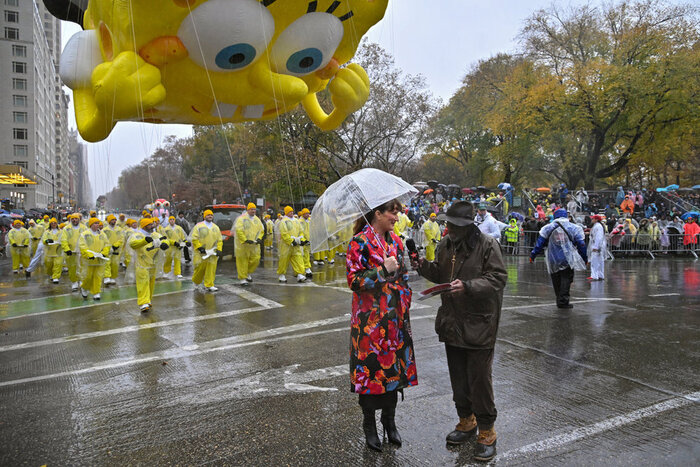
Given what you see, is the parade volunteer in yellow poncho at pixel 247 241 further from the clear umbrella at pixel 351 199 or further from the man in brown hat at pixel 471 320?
the man in brown hat at pixel 471 320

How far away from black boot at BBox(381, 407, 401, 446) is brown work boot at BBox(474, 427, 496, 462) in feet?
1.88

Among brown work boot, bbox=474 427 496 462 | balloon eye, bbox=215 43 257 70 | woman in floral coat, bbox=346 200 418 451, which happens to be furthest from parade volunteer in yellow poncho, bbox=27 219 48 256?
brown work boot, bbox=474 427 496 462

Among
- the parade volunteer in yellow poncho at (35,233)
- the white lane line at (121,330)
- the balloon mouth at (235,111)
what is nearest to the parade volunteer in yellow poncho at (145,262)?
the white lane line at (121,330)

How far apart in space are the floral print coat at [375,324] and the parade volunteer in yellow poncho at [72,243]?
1078cm

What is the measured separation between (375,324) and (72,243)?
11.4m

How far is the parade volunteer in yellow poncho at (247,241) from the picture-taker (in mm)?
11667

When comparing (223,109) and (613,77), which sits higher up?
(613,77)

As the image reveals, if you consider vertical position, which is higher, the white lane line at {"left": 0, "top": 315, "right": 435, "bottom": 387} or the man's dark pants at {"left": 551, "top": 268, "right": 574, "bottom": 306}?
the man's dark pants at {"left": 551, "top": 268, "right": 574, "bottom": 306}

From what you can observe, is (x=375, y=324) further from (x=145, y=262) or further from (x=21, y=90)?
(x=21, y=90)

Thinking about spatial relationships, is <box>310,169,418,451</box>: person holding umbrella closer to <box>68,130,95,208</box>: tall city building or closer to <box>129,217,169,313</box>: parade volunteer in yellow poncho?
<box>129,217,169,313</box>: parade volunteer in yellow poncho

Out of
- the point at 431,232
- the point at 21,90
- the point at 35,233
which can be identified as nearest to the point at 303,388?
the point at 431,232

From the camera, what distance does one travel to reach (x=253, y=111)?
4.96 m

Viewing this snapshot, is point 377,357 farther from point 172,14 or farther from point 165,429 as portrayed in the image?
point 172,14

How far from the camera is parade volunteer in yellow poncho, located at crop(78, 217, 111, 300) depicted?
406 inches
